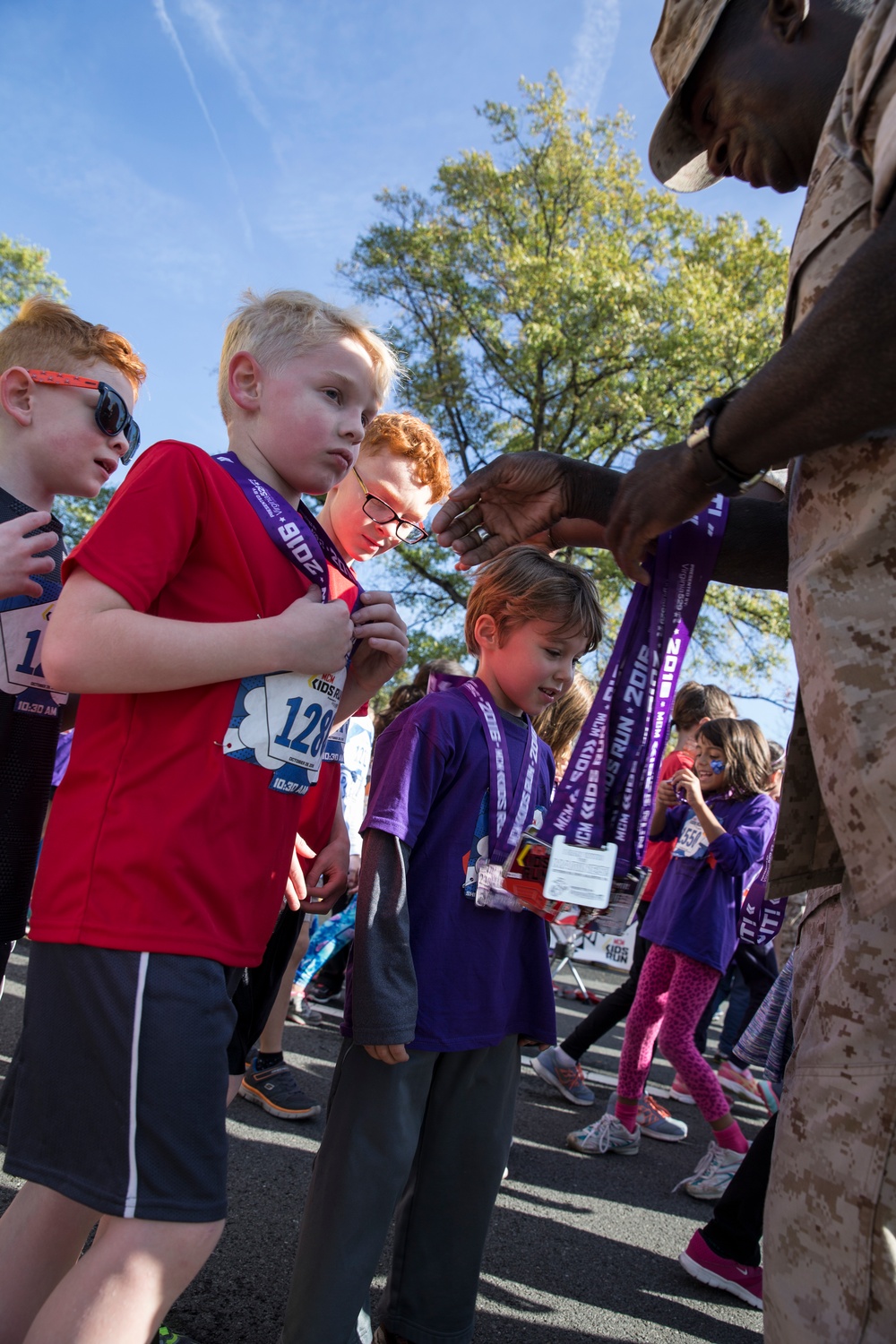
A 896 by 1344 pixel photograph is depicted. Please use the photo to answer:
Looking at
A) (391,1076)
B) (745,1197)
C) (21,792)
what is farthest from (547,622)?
(745,1197)

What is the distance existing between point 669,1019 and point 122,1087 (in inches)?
143

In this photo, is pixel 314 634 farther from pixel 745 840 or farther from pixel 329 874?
pixel 745 840

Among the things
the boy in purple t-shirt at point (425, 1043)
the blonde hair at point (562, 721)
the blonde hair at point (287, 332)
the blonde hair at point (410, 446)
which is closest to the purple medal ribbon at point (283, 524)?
the blonde hair at point (287, 332)

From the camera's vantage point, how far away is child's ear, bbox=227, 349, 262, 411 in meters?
1.85

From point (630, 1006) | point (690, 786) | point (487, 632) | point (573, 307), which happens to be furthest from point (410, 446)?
point (573, 307)

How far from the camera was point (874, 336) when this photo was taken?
1.10 m

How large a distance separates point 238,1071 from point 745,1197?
68.9 inches

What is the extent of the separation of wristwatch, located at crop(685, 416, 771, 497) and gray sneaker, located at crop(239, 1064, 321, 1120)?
343cm

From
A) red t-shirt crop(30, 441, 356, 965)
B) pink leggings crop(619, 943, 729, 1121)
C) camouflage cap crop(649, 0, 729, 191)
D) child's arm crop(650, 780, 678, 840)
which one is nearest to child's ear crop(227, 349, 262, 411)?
red t-shirt crop(30, 441, 356, 965)

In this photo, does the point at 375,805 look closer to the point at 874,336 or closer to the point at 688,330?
the point at 874,336

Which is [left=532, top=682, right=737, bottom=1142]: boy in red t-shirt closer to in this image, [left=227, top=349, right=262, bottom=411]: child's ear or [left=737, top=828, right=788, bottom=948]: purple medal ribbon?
[left=737, top=828, right=788, bottom=948]: purple medal ribbon

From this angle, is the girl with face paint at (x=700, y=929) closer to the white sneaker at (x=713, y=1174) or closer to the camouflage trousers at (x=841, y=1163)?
the white sneaker at (x=713, y=1174)

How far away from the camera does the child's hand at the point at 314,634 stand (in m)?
1.55

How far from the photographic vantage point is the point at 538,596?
2.51 metres
